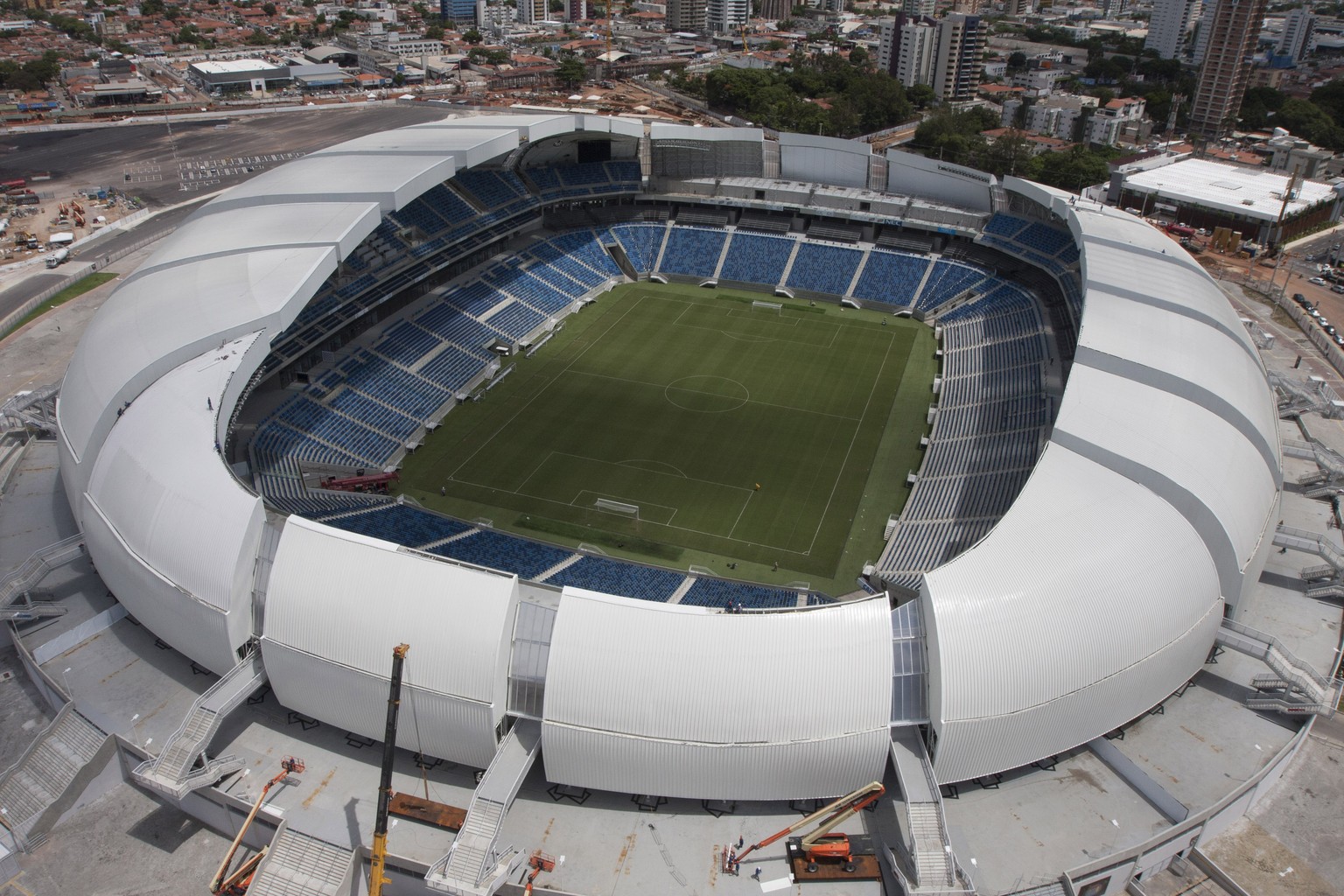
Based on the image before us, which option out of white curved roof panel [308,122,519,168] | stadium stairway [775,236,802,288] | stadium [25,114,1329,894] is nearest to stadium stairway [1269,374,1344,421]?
stadium [25,114,1329,894]

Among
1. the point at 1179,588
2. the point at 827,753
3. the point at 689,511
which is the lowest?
the point at 689,511

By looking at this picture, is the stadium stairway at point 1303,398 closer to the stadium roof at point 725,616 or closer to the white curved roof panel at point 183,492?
the stadium roof at point 725,616

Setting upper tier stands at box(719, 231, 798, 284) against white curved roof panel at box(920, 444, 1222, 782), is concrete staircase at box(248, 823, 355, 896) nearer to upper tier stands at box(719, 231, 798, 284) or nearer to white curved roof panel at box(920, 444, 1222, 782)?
white curved roof panel at box(920, 444, 1222, 782)

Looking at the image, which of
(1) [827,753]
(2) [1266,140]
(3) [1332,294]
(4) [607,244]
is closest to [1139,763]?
(1) [827,753]

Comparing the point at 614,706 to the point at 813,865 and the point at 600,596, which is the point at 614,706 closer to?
the point at 600,596

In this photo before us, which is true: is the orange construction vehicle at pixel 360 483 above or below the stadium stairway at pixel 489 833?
below

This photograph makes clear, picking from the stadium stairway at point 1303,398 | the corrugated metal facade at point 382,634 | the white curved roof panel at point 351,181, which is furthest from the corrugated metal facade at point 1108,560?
the white curved roof panel at point 351,181
